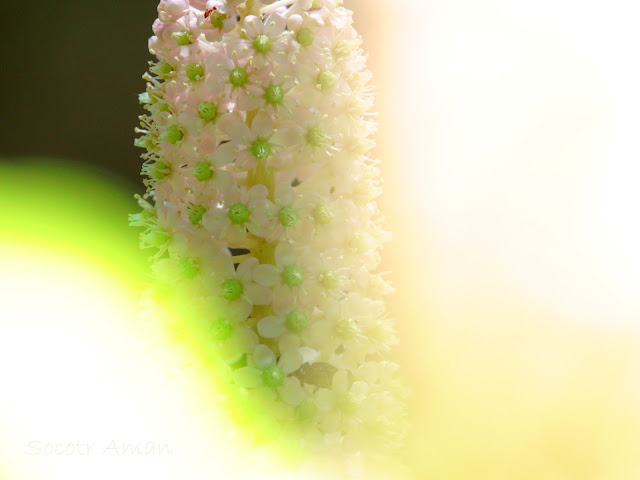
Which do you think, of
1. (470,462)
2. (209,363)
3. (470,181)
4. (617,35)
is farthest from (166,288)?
(617,35)

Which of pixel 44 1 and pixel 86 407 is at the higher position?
pixel 44 1

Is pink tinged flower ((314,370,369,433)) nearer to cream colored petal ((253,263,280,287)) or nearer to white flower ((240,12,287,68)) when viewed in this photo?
cream colored petal ((253,263,280,287))

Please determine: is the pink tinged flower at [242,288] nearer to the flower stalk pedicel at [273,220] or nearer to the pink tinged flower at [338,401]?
the flower stalk pedicel at [273,220]

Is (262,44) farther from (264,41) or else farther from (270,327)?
(270,327)

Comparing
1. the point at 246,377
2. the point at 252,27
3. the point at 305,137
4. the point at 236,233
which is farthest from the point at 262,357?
the point at 252,27

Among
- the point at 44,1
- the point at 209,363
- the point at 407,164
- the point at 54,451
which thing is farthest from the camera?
the point at 44,1

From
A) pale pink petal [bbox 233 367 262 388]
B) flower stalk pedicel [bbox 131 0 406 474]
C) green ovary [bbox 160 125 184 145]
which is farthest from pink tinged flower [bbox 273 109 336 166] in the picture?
pale pink petal [bbox 233 367 262 388]

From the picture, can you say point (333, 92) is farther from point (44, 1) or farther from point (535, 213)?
point (44, 1)
